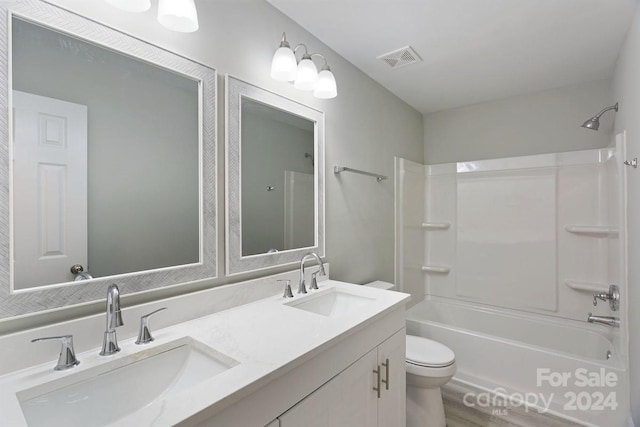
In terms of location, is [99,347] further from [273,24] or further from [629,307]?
[629,307]

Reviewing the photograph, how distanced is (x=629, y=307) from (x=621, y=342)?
305 mm

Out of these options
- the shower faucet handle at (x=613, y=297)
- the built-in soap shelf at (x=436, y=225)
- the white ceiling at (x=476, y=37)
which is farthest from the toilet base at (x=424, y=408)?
the white ceiling at (x=476, y=37)

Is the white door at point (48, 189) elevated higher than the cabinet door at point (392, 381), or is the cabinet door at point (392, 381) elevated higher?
the white door at point (48, 189)

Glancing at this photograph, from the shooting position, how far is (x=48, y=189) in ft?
2.93

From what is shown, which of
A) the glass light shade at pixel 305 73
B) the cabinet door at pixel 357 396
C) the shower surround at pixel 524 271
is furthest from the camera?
the shower surround at pixel 524 271

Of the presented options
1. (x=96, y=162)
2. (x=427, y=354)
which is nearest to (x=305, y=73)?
(x=96, y=162)

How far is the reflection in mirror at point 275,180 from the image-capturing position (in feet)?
4.78

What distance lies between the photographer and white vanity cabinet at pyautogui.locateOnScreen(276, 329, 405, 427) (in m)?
0.95

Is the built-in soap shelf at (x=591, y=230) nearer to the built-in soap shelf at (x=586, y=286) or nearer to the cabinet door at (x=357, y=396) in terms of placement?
the built-in soap shelf at (x=586, y=286)

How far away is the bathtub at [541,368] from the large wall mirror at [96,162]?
2089 millimetres

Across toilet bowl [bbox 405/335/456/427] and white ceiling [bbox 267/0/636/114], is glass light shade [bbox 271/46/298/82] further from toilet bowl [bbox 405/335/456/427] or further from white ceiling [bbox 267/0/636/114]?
toilet bowl [bbox 405/335/456/427]

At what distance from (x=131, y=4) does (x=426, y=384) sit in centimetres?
222

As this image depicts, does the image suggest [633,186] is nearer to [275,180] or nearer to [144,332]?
[275,180]

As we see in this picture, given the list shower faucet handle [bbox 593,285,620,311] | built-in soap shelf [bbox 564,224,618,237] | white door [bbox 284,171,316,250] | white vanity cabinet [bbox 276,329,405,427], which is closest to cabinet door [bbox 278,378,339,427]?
white vanity cabinet [bbox 276,329,405,427]
